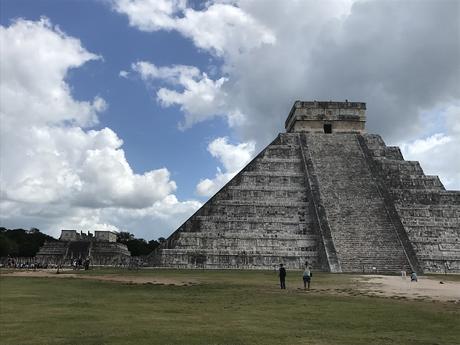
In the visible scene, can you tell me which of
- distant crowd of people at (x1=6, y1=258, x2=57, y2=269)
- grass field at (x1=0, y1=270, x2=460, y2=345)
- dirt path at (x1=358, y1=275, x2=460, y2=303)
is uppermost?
distant crowd of people at (x1=6, y1=258, x2=57, y2=269)

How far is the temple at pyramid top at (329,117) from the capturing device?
3041cm

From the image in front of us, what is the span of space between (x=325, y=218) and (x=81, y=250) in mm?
13122

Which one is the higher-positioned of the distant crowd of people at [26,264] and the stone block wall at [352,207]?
the stone block wall at [352,207]

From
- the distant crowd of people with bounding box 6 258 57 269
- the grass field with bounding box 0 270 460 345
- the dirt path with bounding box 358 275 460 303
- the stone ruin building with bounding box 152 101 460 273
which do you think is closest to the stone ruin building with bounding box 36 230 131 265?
the distant crowd of people with bounding box 6 258 57 269

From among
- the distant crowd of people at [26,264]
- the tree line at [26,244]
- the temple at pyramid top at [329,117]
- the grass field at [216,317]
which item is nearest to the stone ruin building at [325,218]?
the temple at pyramid top at [329,117]

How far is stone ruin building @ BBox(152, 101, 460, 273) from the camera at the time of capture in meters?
21.7

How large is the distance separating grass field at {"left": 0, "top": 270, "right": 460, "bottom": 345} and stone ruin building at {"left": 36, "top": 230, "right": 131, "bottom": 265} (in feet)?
40.3

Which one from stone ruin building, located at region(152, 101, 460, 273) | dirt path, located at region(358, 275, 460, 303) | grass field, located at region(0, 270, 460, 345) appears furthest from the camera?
stone ruin building, located at region(152, 101, 460, 273)

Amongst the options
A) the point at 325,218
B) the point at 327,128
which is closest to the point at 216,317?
the point at 325,218

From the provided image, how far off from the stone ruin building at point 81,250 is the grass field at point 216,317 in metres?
12.3

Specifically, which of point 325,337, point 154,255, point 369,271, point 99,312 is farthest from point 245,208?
point 325,337

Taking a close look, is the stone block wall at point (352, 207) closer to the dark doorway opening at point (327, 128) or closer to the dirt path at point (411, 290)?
the dark doorway opening at point (327, 128)

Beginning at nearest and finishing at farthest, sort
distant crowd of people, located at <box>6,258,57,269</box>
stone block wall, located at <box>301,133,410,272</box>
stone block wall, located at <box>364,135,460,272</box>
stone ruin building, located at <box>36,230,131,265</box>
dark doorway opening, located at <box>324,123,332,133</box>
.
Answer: stone block wall, located at <box>301,133,410,272</box>, stone block wall, located at <box>364,135,460,272</box>, stone ruin building, located at <box>36,230,131,265</box>, distant crowd of people, located at <box>6,258,57,269</box>, dark doorway opening, located at <box>324,123,332,133</box>

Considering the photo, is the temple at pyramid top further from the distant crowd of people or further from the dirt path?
the distant crowd of people
